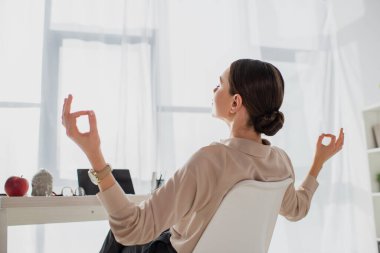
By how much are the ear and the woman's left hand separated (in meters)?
0.41

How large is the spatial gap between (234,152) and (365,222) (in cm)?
275

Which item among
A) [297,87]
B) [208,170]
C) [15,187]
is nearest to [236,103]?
[208,170]

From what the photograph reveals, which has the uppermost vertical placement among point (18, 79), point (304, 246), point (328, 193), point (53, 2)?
point (53, 2)

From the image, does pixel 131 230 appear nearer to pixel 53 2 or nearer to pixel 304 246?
pixel 53 2

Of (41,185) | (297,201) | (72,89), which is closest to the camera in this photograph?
(297,201)

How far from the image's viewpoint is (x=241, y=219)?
1013 mm

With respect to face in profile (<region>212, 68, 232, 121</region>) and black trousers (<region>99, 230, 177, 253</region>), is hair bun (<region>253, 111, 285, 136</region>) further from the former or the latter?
black trousers (<region>99, 230, 177, 253</region>)

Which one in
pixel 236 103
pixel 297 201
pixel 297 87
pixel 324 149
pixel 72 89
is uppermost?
pixel 297 87

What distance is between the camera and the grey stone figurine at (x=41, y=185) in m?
1.73

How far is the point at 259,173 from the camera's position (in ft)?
3.59

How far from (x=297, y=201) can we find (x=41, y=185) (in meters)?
1.04

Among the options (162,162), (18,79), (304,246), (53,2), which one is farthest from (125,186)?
(304,246)

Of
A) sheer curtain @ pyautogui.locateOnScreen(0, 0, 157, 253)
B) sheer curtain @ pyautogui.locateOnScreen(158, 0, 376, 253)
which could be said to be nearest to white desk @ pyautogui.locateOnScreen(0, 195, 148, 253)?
sheer curtain @ pyautogui.locateOnScreen(0, 0, 157, 253)

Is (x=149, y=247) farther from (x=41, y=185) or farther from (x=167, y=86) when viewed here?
(x=167, y=86)
